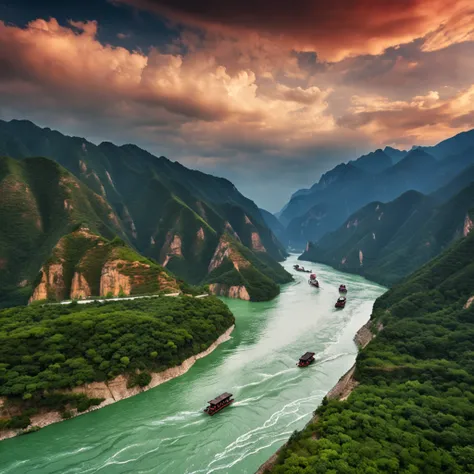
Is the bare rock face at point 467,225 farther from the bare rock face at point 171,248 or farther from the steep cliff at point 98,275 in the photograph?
the bare rock face at point 171,248

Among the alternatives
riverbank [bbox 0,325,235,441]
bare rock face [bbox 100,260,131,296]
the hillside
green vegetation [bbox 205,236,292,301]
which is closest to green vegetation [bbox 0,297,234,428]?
riverbank [bbox 0,325,235,441]

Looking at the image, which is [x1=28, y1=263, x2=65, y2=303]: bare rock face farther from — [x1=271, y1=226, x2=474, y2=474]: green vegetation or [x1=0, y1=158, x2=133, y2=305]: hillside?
[x1=271, y1=226, x2=474, y2=474]: green vegetation

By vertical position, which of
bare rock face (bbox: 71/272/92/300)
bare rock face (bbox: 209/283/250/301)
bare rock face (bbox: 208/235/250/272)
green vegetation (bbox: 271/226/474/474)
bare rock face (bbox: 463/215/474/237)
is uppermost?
bare rock face (bbox: 463/215/474/237)

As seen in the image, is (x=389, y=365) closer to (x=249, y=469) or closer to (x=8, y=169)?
(x=249, y=469)

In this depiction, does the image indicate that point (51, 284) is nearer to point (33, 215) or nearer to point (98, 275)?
point (98, 275)

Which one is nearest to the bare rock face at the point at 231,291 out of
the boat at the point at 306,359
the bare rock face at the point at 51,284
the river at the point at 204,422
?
the bare rock face at the point at 51,284

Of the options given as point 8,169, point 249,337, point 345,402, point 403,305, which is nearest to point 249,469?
point 345,402
